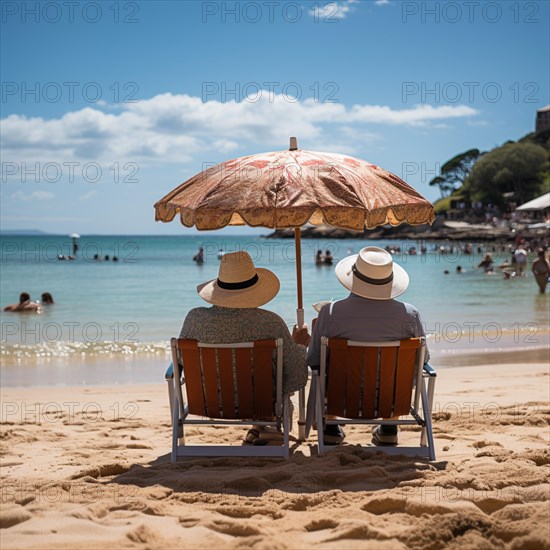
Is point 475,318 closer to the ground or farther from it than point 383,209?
closer to the ground

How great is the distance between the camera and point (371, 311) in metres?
4.69

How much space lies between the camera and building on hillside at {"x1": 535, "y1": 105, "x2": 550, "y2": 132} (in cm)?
9600

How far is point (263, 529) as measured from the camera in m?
3.27

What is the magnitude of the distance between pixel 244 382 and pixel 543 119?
4009 inches

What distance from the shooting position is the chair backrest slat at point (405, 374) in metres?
4.52

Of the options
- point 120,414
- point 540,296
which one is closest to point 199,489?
point 120,414

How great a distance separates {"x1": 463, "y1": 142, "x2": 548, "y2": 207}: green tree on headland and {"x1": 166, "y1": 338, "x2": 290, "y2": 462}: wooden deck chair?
75518 mm

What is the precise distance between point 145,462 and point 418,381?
184cm

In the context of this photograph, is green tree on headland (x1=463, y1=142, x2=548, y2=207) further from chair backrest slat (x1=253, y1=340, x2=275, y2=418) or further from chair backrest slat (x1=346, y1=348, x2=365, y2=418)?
chair backrest slat (x1=253, y1=340, x2=275, y2=418)

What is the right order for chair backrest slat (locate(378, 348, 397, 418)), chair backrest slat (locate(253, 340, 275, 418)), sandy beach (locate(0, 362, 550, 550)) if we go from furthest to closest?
1. chair backrest slat (locate(378, 348, 397, 418))
2. chair backrest slat (locate(253, 340, 275, 418))
3. sandy beach (locate(0, 362, 550, 550))

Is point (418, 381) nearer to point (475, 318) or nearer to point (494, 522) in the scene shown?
point (494, 522)

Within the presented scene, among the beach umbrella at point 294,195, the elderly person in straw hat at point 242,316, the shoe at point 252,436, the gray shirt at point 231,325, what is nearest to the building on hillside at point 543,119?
the beach umbrella at point 294,195

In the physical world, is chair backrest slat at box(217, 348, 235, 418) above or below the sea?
above

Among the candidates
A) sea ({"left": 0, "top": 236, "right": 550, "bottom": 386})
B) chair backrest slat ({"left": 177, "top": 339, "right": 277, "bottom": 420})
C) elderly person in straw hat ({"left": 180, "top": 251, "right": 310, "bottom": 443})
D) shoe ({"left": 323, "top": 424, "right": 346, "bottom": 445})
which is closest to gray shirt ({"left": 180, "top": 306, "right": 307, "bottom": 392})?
elderly person in straw hat ({"left": 180, "top": 251, "right": 310, "bottom": 443})
